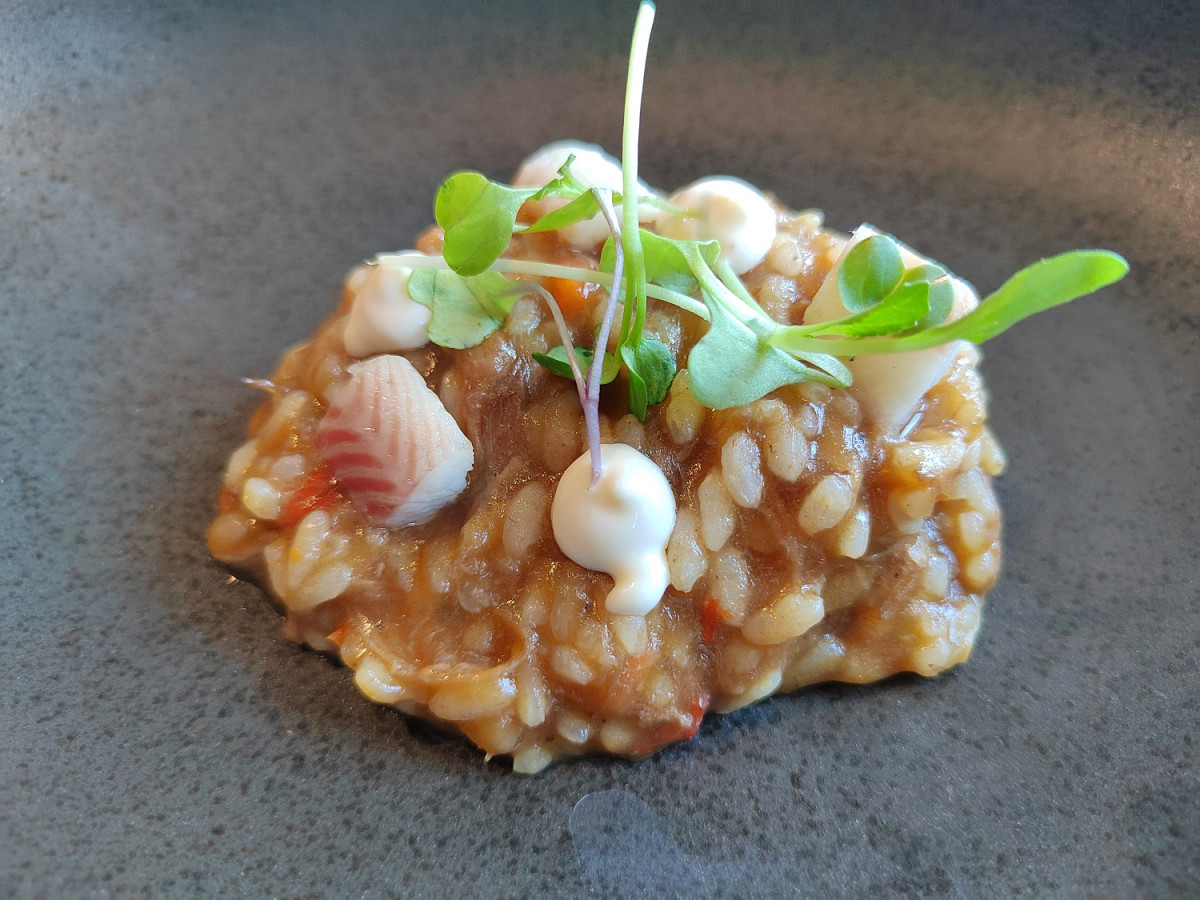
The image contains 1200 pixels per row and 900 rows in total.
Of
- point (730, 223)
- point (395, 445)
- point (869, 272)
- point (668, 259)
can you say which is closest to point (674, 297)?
point (668, 259)

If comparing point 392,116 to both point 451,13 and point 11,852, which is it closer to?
point 451,13

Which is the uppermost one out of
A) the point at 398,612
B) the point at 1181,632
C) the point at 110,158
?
the point at 110,158

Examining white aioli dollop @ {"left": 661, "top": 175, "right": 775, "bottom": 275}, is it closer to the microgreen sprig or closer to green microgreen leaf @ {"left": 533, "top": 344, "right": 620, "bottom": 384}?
the microgreen sprig

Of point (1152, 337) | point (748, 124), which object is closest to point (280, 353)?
point (748, 124)

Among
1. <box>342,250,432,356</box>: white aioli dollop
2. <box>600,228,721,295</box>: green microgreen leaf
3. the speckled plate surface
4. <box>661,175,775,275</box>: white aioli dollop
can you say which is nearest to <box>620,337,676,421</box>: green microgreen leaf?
<box>600,228,721,295</box>: green microgreen leaf

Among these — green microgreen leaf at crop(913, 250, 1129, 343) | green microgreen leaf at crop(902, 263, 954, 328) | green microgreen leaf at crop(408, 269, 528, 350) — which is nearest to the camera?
green microgreen leaf at crop(913, 250, 1129, 343)

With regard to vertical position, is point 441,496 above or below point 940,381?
below

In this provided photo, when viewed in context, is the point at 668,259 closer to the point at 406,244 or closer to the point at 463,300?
the point at 463,300
